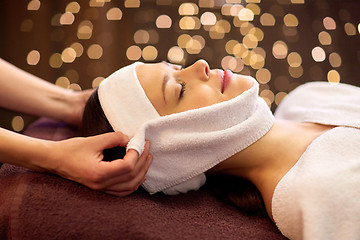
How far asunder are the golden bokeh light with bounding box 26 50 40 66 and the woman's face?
0.83 metres

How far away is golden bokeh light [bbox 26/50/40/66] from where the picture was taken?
5.42ft

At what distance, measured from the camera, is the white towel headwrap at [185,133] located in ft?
3.01

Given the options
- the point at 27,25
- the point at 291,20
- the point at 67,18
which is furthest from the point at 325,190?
the point at 27,25

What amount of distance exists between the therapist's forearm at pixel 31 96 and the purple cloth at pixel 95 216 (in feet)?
1.21

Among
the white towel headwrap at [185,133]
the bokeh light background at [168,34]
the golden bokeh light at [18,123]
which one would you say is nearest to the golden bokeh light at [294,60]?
the bokeh light background at [168,34]

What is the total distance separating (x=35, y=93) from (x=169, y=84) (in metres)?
0.58

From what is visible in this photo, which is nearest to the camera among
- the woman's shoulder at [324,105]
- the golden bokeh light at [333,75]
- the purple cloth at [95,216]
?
the purple cloth at [95,216]

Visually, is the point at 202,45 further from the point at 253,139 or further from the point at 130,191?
the point at 130,191

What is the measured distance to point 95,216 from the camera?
77cm

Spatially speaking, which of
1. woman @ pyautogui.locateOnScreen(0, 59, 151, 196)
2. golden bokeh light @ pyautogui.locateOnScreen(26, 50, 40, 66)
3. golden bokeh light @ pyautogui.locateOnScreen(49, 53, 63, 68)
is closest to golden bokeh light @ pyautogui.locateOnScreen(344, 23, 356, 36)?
woman @ pyautogui.locateOnScreen(0, 59, 151, 196)

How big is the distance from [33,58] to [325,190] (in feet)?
4.57

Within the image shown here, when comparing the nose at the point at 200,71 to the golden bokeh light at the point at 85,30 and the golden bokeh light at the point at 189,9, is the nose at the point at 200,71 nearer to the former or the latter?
the golden bokeh light at the point at 189,9

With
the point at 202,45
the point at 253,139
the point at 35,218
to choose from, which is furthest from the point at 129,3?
the point at 35,218

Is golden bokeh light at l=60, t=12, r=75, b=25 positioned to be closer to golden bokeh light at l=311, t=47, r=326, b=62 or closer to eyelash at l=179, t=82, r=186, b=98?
eyelash at l=179, t=82, r=186, b=98
